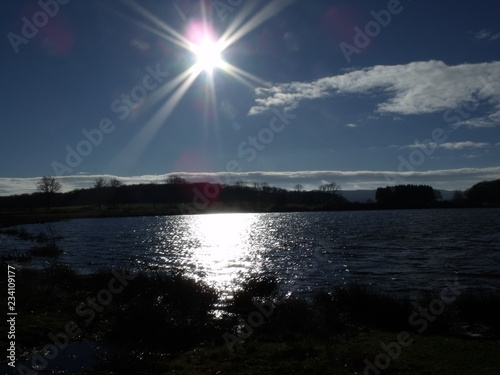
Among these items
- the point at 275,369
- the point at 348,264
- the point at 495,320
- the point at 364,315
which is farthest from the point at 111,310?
the point at 348,264

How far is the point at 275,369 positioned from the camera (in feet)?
39.8

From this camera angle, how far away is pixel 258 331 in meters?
16.7

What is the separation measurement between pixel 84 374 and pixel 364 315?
41.4ft

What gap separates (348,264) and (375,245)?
19.5 meters

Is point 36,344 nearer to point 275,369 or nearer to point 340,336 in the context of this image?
point 275,369

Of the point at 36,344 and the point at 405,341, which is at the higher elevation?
the point at 36,344

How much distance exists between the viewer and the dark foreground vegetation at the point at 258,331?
40.9 feet

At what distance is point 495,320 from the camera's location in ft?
58.5

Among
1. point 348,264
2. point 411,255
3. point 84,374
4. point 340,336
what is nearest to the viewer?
point 84,374

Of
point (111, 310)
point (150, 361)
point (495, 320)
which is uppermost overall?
point (111, 310)

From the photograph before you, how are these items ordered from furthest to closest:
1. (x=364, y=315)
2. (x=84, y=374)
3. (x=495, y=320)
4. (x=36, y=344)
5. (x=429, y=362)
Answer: (x=364, y=315) → (x=495, y=320) → (x=36, y=344) → (x=429, y=362) → (x=84, y=374)

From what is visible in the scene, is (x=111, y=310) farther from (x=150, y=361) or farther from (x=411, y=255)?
(x=411, y=255)

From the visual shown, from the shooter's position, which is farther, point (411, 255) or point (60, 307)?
point (411, 255)

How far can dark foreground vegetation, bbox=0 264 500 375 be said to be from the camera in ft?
40.9
